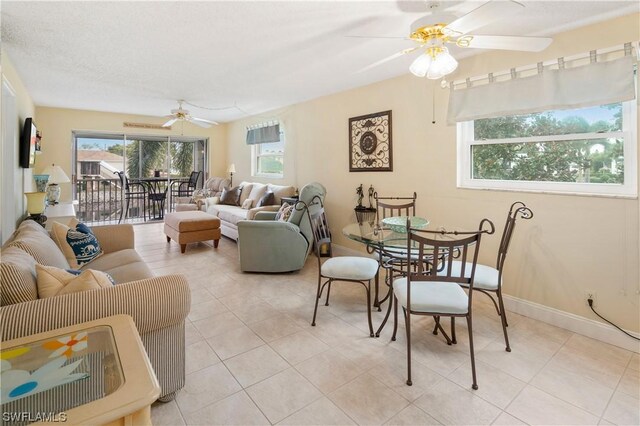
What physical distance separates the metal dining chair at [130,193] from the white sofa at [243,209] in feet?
7.32

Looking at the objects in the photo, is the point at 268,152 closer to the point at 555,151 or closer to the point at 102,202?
the point at 102,202

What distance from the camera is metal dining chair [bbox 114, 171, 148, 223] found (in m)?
7.14

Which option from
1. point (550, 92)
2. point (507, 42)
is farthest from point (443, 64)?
point (550, 92)

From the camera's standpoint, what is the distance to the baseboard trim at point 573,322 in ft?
7.52

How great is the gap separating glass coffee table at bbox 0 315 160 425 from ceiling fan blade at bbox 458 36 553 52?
7.76 feet

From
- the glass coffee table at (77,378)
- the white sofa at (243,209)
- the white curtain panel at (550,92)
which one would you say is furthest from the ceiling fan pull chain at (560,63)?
the white sofa at (243,209)

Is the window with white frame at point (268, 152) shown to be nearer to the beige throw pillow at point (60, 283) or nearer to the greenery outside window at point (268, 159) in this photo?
the greenery outside window at point (268, 159)

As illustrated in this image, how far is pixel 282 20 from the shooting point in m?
2.42

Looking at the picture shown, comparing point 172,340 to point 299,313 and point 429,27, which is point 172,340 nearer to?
point 299,313

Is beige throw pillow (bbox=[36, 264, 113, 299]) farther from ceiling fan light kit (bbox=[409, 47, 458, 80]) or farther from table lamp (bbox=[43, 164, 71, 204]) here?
table lamp (bbox=[43, 164, 71, 204])

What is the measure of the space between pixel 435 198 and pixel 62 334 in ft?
10.6

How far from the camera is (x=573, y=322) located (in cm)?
253

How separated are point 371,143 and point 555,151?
1987mm

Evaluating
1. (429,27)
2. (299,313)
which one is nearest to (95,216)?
(299,313)
